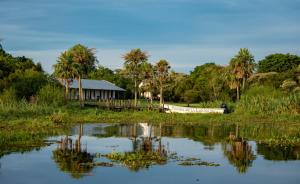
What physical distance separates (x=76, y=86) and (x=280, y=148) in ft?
227

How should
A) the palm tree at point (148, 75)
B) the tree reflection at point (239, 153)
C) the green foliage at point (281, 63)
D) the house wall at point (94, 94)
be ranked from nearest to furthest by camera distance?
1. the tree reflection at point (239, 153)
2. the palm tree at point (148, 75)
3. the house wall at point (94, 94)
4. the green foliage at point (281, 63)

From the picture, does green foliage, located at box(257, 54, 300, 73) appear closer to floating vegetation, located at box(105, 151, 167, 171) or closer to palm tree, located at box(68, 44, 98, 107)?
palm tree, located at box(68, 44, 98, 107)

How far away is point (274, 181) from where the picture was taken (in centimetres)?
1922

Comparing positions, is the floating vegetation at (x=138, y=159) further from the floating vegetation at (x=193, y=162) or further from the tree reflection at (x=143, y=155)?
the floating vegetation at (x=193, y=162)

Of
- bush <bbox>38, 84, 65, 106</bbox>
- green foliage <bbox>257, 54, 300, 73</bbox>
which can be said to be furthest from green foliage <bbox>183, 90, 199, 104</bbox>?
bush <bbox>38, 84, 65, 106</bbox>

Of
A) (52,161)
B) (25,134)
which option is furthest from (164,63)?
(52,161)

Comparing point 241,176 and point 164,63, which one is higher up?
point 164,63

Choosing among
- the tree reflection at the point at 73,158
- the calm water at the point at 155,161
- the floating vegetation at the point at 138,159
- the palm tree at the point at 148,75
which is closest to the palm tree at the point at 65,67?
the palm tree at the point at 148,75

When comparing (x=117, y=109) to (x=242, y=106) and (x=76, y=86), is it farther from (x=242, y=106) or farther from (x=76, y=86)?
(x=76, y=86)

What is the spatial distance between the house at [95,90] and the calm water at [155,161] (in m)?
61.7

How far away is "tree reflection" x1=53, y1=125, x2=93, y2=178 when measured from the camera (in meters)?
20.3

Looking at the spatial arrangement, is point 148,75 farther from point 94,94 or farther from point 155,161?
point 155,161

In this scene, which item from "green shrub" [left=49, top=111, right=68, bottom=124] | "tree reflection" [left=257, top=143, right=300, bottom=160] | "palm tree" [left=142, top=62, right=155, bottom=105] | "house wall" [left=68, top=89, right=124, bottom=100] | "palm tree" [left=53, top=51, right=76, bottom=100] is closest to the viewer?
"tree reflection" [left=257, top=143, right=300, bottom=160]

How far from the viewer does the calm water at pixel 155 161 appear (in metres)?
19.2
